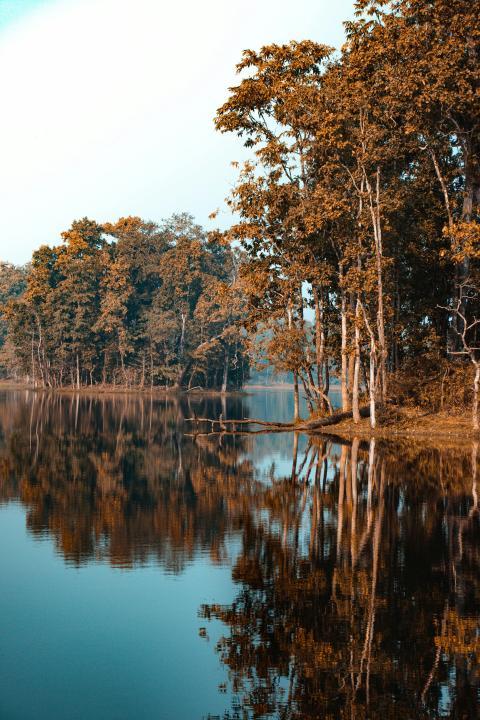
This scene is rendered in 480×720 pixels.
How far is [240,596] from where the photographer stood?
1152cm

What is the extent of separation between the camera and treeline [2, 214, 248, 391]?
4141 inches

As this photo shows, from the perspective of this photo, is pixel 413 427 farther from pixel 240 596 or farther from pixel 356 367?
pixel 240 596

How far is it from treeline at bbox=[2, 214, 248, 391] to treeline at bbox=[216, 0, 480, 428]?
57.6 metres

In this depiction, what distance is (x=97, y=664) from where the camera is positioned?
29.5 ft

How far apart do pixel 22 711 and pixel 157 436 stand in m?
33.2

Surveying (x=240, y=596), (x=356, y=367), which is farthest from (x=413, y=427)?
(x=240, y=596)

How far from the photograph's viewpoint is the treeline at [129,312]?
345ft

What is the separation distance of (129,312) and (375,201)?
7641cm

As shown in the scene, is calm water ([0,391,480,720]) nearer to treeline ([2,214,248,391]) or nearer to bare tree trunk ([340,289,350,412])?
bare tree trunk ([340,289,350,412])

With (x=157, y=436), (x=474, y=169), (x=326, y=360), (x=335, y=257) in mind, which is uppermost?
(x=474, y=169)

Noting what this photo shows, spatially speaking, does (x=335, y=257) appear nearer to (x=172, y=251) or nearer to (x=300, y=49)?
(x=300, y=49)

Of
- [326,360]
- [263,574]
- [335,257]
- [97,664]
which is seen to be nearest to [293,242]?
[335,257]

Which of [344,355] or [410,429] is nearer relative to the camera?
[410,429]

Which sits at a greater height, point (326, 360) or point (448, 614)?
point (326, 360)
